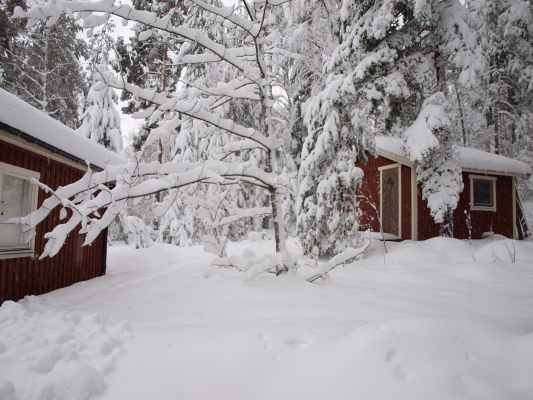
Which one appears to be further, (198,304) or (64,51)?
(64,51)

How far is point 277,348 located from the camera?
2137mm

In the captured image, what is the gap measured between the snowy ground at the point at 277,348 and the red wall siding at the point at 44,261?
1.06m

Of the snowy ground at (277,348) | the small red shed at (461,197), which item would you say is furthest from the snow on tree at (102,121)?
the snowy ground at (277,348)

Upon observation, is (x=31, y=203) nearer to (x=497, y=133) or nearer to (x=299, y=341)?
(x=299, y=341)

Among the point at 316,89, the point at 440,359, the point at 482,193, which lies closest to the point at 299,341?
the point at 440,359

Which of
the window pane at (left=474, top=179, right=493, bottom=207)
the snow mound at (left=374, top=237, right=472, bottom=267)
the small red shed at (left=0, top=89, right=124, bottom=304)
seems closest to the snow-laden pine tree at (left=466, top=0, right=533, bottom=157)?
the window pane at (left=474, top=179, right=493, bottom=207)

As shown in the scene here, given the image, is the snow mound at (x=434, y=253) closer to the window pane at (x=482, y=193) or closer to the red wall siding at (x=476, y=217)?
the red wall siding at (x=476, y=217)

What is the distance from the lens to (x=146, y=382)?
1.80m

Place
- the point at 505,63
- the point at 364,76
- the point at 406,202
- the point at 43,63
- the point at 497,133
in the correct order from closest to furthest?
the point at 364,76 → the point at 406,202 → the point at 43,63 → the point at 505,63 → the point at 497,133

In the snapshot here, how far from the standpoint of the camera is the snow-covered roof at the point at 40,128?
3.76m

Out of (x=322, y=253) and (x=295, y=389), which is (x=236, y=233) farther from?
(x=295, y=389)

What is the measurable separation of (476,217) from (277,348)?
11.4m

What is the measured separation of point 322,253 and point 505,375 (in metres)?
6.82

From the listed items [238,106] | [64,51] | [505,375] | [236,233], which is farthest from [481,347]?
[64,51]
